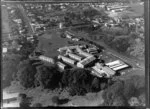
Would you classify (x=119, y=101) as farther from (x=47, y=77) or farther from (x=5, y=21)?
(x=5, y=21)

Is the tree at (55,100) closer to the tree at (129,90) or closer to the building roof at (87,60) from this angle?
the building roof at (87,60)

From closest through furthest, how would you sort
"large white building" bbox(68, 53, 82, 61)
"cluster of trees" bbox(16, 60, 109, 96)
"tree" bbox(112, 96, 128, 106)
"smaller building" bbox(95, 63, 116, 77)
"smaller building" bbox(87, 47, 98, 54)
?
"tree" bbox(112, 96, 128, 106) → "cluster of trees" bbox(16, 60, 109, 96) → "smaller building" bbox(95, 63, 116, 77) → "large white building" bbox(68, 53, 82, 61) → "smaller building" bbox(87, 47, 98, 54)

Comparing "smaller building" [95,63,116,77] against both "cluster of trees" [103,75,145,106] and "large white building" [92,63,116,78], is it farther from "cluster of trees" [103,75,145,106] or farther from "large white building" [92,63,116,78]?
"cluster of trees" [103,75,145,106]

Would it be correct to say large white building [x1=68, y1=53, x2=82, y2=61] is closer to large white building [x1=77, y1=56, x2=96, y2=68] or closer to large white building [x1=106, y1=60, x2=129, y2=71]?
large white building [x1=77, y1=56, x2=96, y2=68]

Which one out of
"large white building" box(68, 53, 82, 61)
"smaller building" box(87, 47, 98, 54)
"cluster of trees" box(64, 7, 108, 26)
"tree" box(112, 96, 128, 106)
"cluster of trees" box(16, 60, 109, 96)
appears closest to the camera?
"tree" box(112, 96, 128, 106)

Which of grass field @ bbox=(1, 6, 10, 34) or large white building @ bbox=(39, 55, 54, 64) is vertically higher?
grass field @ bbox=(1, 6, 10, 34)

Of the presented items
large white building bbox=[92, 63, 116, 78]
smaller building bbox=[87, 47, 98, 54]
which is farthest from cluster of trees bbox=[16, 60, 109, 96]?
smaller building bbox=[87, 47, 98, 54]

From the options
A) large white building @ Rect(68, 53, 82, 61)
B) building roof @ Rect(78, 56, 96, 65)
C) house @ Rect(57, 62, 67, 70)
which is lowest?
house @ Rect(57, 62, 67, 70)

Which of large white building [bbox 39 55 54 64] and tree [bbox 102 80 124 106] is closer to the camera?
tree [bbox 102 80 124 106]
